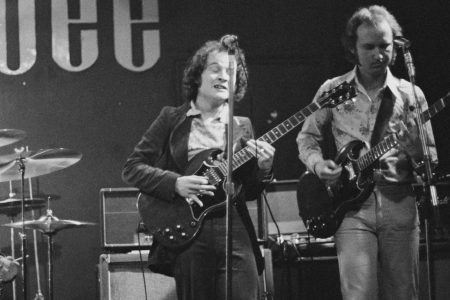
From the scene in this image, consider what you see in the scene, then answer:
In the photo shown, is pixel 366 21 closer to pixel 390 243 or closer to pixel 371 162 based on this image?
pixel 371 162

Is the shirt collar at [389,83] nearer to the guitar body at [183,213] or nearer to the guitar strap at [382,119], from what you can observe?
the guitar strap at [382,119]

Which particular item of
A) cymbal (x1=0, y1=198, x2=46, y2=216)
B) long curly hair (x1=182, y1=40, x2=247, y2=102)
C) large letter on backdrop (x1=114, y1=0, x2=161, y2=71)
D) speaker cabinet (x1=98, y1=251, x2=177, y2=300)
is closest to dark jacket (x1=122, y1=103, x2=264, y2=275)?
long curly hair (x1=182, y1=40, x2=247, y2=102)

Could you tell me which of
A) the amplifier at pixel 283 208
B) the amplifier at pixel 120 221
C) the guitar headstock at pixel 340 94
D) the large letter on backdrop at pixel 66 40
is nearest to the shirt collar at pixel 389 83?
the guitar headstock at pixel 340 94

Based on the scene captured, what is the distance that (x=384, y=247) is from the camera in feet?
11.9

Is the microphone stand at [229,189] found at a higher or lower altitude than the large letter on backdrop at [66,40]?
lower

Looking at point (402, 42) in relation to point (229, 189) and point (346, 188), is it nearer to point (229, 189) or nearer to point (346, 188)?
point (346, 188)

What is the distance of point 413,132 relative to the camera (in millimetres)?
3559

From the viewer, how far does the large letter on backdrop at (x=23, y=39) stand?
627 centimetres

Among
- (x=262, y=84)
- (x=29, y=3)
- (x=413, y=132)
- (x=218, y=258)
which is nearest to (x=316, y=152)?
(x=413, y=132)

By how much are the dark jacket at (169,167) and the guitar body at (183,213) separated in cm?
5

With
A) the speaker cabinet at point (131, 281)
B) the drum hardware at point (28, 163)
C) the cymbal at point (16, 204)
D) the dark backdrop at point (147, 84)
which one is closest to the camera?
the speaker cabinet at point (131, 281)

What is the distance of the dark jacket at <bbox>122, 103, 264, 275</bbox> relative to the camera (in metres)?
3.74

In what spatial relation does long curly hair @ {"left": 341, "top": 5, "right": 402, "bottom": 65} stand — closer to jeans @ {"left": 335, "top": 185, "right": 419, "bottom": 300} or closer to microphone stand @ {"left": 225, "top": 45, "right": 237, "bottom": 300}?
jeans @ {"left": 335, "top": 185, "right": 419, "bottom": 300}

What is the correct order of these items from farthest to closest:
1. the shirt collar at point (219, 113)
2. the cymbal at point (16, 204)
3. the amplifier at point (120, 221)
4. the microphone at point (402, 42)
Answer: the cymbal at point (16, 204) < the amplifier at point (120, 221) < the shirt collar at point (219, 113) < the microphone at point (402, 42)
